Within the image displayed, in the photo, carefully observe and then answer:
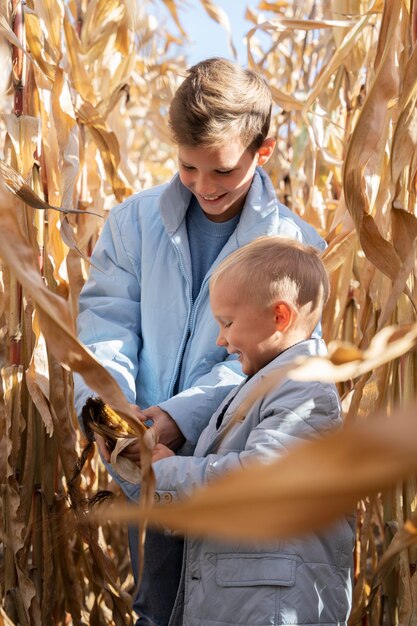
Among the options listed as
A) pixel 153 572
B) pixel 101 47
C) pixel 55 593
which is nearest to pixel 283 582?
pixel 153 572

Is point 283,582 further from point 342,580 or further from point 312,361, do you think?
point 312,361

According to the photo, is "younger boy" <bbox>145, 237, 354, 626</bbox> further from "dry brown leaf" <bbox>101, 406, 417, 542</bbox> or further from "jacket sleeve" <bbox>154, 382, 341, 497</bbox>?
"dry brown leaf" <bbox>101, 406, 417, 542</bbox>

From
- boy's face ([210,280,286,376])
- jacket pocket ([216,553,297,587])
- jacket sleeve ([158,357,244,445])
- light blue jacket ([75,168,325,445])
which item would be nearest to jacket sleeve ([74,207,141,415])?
light blue jacket ([75,168,325,445])

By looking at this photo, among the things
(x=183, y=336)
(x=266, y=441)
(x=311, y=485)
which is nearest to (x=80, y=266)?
(x=183, y=336)

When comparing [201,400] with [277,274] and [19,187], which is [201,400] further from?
[19,187]

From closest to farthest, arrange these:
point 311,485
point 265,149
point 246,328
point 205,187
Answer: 1. point 311,485
2. point 246,328
3. point 205,187
4. point 265,149

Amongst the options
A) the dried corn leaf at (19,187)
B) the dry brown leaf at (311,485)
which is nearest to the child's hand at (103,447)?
the dried corn leaf at (19,187)

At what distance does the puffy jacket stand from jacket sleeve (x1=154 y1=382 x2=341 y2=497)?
6.2 inches

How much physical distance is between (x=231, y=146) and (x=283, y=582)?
64cm

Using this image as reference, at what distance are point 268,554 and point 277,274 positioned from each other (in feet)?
1.16

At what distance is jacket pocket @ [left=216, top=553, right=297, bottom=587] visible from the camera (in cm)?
104

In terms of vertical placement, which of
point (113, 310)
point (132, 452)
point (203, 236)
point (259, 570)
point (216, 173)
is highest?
point (216, 173)

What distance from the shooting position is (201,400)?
4.06ft

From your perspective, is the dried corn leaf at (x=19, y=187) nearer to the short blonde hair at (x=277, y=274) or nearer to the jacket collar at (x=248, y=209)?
the short blonde hair at (x=277, y=274)
